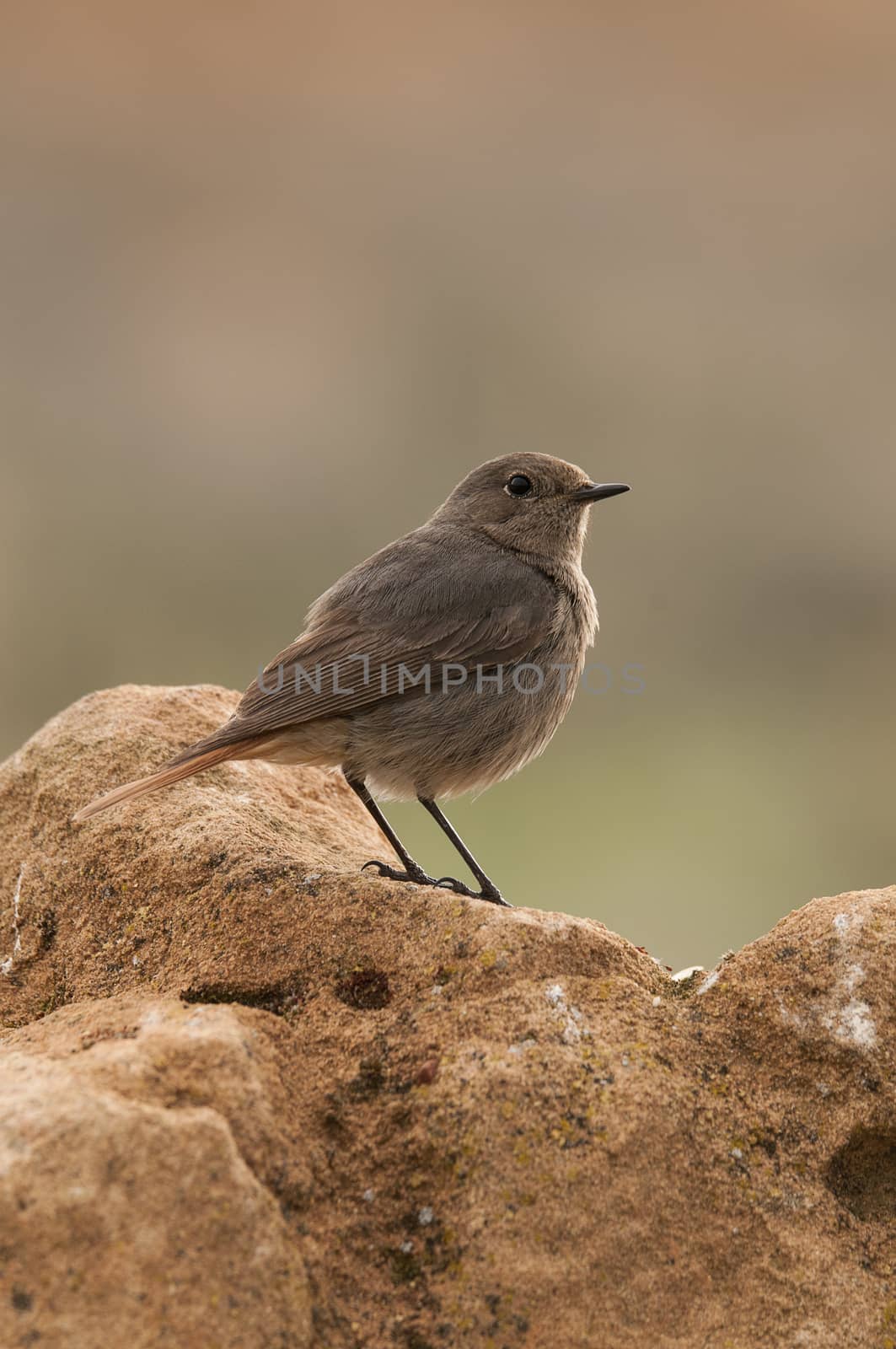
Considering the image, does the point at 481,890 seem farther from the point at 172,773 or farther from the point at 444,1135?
the point at 444,1135

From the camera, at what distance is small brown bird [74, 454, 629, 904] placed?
467 centimetres

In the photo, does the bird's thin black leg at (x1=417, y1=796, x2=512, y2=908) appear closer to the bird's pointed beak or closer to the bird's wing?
the bird's wing

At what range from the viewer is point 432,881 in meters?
4.66

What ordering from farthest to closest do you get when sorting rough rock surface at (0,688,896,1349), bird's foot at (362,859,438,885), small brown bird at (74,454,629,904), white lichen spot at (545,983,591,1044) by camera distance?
small brown bird at (74,454,629,904), bird's foot at (362,859,438,885), white lichen spot at (545,983,591,1044), rough rock surface at (0,688,896,1349)

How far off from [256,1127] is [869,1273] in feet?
4.76

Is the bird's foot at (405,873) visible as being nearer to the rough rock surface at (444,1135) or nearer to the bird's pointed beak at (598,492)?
the rough rock surface at (444,1135)

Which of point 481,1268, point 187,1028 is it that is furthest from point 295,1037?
point 481,1268

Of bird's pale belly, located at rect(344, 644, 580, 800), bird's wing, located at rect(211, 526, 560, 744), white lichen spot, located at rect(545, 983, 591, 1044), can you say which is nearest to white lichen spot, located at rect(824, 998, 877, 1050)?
white lichen spot, located at rect(545, 983, 591, 1044)

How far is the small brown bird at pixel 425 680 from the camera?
4.67m

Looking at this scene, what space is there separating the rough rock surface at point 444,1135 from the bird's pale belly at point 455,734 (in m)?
1.04

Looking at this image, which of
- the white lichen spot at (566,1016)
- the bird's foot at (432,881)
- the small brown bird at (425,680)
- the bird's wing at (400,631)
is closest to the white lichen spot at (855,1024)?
the white lichen spot at (566,1016)

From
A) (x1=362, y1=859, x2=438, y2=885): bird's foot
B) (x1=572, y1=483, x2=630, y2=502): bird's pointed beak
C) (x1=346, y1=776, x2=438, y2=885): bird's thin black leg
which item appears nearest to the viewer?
(x1=362, y1=859, x2=438, y2=885): bird's foot

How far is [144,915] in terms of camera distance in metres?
3.94

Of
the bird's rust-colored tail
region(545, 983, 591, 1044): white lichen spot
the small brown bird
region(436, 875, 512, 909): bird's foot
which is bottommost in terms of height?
region(436, 875, 512, 909): bird's foot
